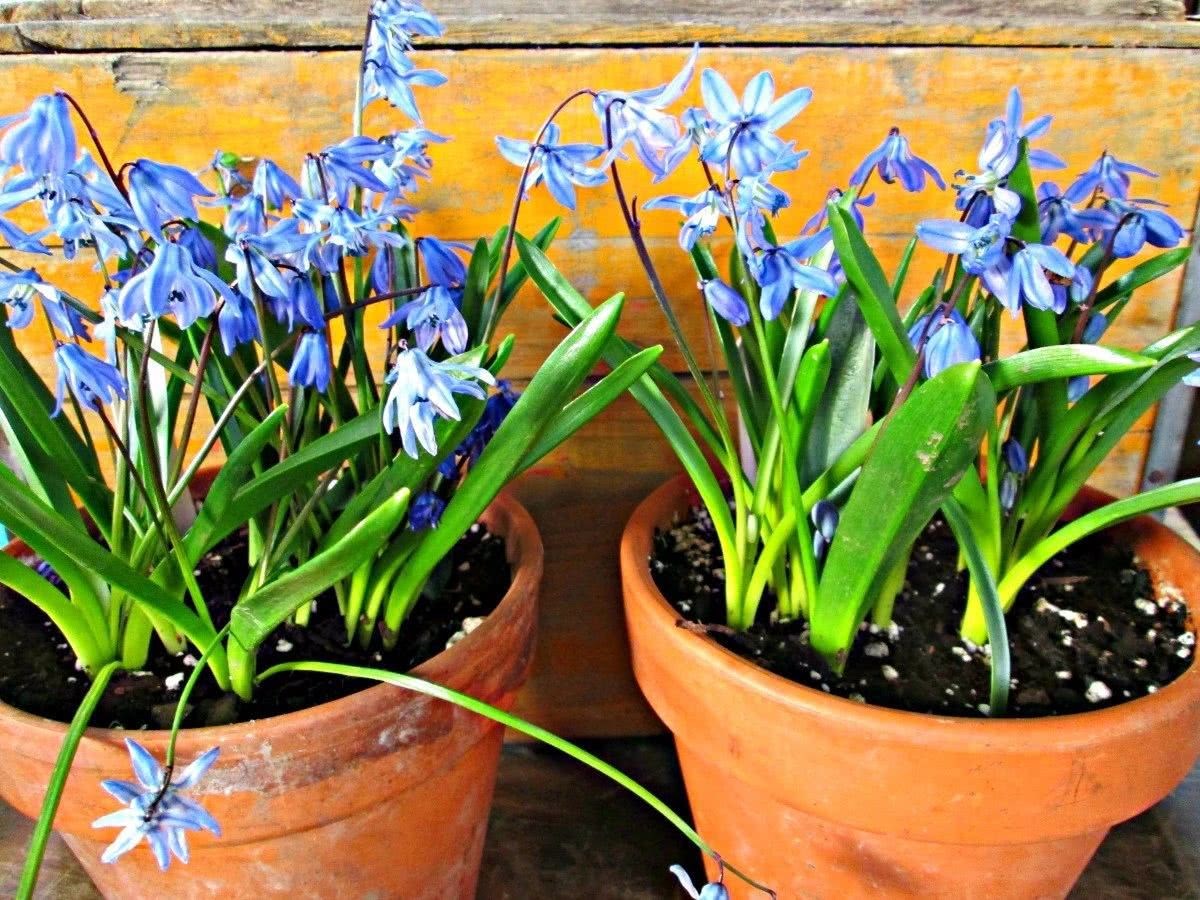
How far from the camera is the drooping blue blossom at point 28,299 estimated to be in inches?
22.2

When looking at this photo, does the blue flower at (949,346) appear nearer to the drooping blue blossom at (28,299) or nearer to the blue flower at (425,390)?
the blue flower at (425,390)

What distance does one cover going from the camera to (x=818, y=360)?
65cm

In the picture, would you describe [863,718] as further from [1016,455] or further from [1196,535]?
[1196,535]

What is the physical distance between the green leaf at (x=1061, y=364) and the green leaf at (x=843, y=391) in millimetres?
105

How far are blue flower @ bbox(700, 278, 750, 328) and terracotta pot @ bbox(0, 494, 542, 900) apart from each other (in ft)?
0.88

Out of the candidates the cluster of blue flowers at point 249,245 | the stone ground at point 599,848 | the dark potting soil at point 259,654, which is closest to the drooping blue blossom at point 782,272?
the cluster of blue flowers at point 249,245

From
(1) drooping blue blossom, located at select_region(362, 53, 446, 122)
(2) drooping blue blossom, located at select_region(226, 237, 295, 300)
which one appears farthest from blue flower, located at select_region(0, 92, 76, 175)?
(1) drooping blue blossom, located at select_region(362, 53, 446, 122)

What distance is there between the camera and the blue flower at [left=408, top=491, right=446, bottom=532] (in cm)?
69

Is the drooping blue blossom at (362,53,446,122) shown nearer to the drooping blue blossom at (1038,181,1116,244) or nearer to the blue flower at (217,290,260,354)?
the blue flower at (217,290,260,354)

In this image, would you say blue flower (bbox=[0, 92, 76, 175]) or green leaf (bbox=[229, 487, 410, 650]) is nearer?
blue flower (bbox=[0, 92, 76, 175])

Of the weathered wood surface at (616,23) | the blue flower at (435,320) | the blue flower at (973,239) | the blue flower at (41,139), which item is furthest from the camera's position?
the weathered wood surface at (616,23)

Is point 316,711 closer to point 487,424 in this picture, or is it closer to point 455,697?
point 455,697

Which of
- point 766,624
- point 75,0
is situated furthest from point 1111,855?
point 75,0

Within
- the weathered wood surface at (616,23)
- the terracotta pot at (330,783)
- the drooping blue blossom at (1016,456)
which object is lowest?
the terracotta pot at (330,783)
